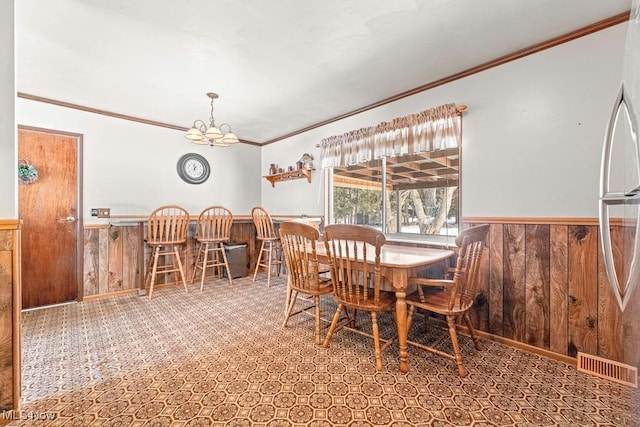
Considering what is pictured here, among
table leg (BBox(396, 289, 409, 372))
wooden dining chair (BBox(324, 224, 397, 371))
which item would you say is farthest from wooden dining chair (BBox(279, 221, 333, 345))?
table leg (BBox(396, 289, 409, 372))

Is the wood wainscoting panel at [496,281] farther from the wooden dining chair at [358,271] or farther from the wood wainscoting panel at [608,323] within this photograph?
the wooden dining chair at [358,271]

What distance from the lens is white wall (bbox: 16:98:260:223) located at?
324 cm

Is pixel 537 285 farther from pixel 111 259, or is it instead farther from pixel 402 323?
pixel 111 259

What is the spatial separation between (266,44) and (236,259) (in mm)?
3075

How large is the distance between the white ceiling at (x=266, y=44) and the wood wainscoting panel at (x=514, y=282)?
1466 mm

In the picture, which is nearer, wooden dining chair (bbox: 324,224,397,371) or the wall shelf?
wooden dining chair (bbox: 324,224,397,371)

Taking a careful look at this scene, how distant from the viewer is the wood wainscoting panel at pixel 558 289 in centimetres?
195

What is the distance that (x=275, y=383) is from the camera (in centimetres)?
167

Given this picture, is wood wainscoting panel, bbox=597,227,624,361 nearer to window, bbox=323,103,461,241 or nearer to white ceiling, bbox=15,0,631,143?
window, bbox=323,103,461,241

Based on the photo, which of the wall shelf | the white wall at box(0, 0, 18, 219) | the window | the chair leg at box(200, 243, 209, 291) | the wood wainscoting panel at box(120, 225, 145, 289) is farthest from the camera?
the wall shelf

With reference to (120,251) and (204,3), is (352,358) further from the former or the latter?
(120,251)

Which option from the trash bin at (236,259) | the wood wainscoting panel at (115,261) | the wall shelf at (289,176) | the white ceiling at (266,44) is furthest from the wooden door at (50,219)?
the wall shelf at (289,176)

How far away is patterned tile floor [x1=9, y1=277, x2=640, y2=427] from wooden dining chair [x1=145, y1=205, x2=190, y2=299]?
109 cm

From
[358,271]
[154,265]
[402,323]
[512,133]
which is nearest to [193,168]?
[154,265]
